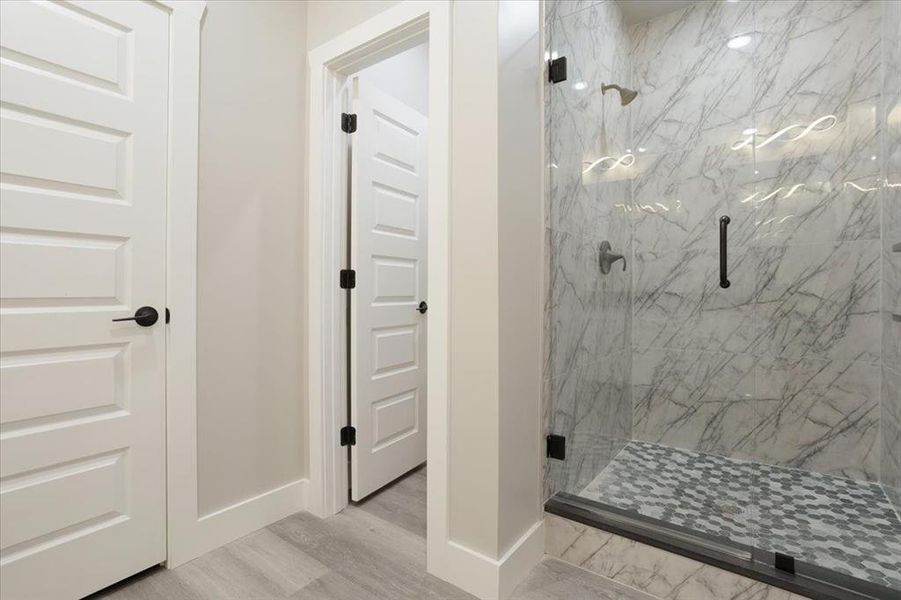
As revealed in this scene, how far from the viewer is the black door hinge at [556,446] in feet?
Result: 5.96

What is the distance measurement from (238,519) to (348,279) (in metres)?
1.14

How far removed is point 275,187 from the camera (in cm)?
203

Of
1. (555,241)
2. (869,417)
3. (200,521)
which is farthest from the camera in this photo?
(869,417)

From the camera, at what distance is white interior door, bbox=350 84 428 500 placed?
2.19 m

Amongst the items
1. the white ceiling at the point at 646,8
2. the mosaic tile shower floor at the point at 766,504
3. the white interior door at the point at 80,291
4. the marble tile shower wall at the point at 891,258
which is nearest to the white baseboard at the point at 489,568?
the mosaic tile shower floor at the point at 766,504

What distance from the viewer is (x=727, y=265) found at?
7.96ft

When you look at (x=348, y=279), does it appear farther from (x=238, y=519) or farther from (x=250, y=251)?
(x=238, y=519)

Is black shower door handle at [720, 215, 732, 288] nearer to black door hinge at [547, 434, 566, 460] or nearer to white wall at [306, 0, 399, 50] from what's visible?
black door hinge at [547, 434, 566, 460]

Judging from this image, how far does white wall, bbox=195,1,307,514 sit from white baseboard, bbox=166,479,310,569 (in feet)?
0.13

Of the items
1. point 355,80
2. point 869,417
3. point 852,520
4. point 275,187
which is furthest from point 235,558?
point 869,417

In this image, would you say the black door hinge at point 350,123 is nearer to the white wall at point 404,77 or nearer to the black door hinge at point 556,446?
the white wall at point 404,77

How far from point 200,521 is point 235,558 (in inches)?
7.8

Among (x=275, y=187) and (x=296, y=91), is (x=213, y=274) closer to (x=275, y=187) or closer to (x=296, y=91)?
(x=275, y=187)

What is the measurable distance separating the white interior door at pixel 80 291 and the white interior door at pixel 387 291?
822mm
